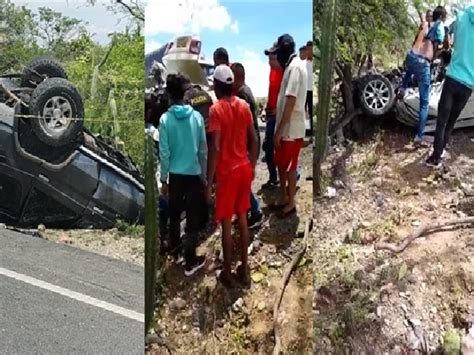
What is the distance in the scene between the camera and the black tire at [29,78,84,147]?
10.6 ft

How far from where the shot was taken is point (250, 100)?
10.8 ft

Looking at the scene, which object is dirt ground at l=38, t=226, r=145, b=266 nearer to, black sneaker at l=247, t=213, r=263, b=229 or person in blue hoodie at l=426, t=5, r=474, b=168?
black sneaker at l=247, t=213, r=263, b=229

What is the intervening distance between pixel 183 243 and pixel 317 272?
2.24ft

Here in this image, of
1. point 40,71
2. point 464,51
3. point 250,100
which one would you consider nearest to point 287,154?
point 250,100

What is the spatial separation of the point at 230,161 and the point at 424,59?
113 cm

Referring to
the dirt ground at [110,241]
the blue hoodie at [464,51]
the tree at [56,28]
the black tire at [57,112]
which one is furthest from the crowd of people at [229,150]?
the blue hoodie at [464,51]

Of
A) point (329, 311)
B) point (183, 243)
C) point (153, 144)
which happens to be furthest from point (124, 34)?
point (329, 311)

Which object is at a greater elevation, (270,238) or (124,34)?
(124,34)

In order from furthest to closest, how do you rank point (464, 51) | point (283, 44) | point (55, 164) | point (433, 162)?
point (433, 162) < point (464, 51) < point (55, 164) < point (283, 44)

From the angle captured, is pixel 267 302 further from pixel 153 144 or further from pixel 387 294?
pixel 153 144

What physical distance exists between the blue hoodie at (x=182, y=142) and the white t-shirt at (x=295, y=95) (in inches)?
15.4

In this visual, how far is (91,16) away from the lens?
3260 millimetres

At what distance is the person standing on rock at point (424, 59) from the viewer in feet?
11.4

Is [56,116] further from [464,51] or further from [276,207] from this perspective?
[464,51]
